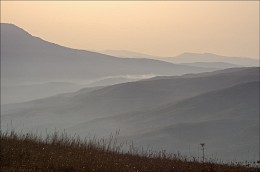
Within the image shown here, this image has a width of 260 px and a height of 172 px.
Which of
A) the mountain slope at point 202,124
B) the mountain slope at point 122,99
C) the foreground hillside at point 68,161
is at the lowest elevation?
the foreground hillside at point 68,161

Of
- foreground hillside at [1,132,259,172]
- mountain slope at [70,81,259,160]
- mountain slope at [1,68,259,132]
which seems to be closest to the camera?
foreground hillside at [1,132,259,172]

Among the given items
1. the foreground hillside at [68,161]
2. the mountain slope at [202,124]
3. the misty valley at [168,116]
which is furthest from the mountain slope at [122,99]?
the foreground hillside at [68,161]

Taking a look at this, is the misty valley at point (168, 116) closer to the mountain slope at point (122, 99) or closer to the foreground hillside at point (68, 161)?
the mountain slope at point (122, 99)

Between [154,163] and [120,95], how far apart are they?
145m

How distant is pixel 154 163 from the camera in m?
14.2

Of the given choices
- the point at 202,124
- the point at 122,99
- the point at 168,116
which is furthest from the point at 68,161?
the point at 122,99

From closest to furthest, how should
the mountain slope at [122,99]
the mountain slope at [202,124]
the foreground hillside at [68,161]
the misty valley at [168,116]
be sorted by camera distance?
the foreground hillside at [68,161] < the mountain slope at [202,124] < the misty valley at [168,116] < the mountain slope at [122,99]

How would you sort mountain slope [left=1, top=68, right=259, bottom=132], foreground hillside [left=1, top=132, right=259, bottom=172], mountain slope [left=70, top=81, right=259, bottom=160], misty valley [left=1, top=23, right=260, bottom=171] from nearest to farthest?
foreground hillside [left=1, top=132, right=259, bottom=172], mountain slope [left=70, top=81, right=259, bottom=160], misty valley [left=1, top=23, right=260, bottom=171], mountain slope [left=1, top=68, right=259, bottom=132]

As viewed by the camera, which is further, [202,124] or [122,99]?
[122,99]

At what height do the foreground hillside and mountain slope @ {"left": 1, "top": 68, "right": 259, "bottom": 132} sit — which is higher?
mountain slope @ {"left": 1, "top": 68, "right": 259, "bottom": 132}

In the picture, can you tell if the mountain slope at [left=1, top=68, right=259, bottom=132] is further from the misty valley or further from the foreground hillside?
the foreground hillside

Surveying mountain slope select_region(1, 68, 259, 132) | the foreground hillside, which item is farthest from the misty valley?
the foreground hillside

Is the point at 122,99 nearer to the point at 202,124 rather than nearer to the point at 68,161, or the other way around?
Result: the point at 202,124

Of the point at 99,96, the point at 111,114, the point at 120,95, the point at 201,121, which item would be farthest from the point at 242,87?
the point at 99,96
